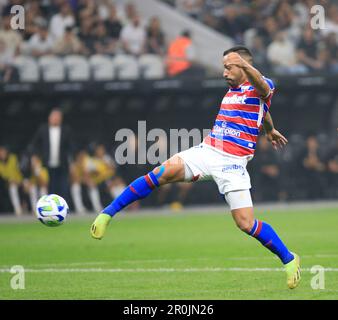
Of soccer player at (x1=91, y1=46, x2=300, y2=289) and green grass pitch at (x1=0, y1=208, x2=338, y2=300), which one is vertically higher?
soccer player at (x1=91, y1=46, x2=300, y2=289)

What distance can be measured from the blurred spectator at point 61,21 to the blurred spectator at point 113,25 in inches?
34.9

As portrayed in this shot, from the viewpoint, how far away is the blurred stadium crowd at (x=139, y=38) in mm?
22562

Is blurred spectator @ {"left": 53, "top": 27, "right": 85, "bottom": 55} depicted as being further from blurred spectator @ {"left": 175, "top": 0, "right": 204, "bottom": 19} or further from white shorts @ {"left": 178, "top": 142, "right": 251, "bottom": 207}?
white shorts @ {"left": 178, "top": 142, "right": 251, "bottom": 207}

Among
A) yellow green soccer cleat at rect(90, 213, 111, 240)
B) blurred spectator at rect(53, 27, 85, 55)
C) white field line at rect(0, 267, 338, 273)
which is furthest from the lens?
blurred spectator at rect(53, 27, 85, 55)

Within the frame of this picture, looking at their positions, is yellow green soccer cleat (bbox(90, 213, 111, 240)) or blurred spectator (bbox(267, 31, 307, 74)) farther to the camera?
blurred spectator (bbox(267, 31, 307, 74))

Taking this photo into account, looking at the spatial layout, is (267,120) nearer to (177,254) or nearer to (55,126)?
(177,254)

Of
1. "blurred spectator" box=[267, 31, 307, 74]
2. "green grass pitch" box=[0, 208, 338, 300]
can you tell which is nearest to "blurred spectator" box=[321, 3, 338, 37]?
"blurred spectator" box=[267, 31, 307, 74]

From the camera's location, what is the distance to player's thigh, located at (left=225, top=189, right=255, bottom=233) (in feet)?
31.0

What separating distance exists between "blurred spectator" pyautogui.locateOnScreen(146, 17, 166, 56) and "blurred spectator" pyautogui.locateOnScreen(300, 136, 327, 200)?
437 centimetres

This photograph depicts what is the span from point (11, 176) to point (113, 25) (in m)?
4.49

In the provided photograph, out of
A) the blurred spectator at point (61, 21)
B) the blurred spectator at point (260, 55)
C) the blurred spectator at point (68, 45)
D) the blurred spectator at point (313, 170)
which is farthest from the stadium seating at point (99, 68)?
the blurred spectator at point (313, 170)

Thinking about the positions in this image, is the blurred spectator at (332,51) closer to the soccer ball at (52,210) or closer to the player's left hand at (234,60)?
the player's left hand at (234,60)

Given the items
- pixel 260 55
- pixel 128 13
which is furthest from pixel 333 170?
pixel 128 13

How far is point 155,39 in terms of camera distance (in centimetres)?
2366
